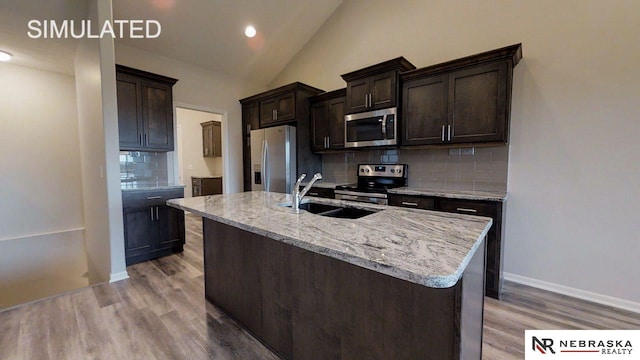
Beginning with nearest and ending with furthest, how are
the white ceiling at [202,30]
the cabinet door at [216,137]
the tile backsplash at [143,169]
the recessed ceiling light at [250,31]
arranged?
the white ceiling at [202,30] → the tile backsplash at [143,169] → the recessed ceiling light at [250,31] → the cabinet door at [216,137]

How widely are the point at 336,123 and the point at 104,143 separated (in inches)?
106

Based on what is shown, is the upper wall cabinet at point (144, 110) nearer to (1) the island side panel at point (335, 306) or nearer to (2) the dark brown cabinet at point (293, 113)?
(2) the dark brown cabinet at point (293, 113)

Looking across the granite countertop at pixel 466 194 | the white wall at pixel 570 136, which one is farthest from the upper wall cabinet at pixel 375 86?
the granite countertop at pixel 466 194

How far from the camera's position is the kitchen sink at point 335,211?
1875mm

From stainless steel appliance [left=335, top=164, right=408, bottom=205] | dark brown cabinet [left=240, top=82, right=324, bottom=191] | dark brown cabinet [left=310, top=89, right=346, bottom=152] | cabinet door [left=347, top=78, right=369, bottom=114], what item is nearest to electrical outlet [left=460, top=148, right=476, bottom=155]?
stainless steel appliance [left=335, top=164, right=408, bottom=205]

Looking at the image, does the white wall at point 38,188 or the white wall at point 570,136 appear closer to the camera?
the white wall at point 570,136

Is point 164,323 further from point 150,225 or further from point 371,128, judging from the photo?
point 371,128

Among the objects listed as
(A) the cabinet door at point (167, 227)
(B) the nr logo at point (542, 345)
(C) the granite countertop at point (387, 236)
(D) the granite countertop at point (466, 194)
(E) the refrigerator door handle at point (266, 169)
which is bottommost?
(B) the nr logo at point (542, 345)

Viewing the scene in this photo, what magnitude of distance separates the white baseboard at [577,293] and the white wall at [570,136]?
1 cm

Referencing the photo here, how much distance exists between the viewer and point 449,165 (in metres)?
3.06

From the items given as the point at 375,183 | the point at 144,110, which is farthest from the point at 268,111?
the point at 375,183

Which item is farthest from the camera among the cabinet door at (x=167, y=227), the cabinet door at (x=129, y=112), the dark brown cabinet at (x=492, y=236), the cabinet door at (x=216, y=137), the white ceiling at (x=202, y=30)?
the cabinet door at (x=216, y=137)

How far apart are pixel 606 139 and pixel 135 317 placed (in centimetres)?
416

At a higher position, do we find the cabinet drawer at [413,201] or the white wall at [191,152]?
the white wall at [191,152]
